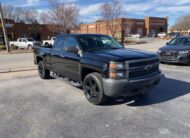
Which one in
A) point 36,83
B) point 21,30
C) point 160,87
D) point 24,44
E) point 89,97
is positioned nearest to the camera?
point 89,97

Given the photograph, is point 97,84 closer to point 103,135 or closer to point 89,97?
point 89,97

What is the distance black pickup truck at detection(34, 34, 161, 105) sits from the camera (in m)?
4.90

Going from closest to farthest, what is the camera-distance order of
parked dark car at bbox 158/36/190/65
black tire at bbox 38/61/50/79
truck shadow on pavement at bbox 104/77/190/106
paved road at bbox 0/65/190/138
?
paved road at bbox 0/65/190/138, truck shadow on pavement at bbox 104/77/190/106, black tire at bbox 38/61/50/79, parked dark car at bbox 158/36/190/65

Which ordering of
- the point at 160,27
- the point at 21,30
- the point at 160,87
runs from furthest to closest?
the point at 160,27 < the point at 21,30 < the point at 160,87

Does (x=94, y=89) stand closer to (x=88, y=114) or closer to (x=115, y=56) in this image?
(x=88, y=114)

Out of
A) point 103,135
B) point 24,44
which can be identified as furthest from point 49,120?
point 24,44

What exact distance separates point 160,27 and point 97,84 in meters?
81.7

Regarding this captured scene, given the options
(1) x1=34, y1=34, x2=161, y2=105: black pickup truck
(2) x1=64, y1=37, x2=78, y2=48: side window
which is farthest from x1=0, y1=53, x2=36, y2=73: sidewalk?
(2) x1=64, y1=37, x2=78, y2=48: side window

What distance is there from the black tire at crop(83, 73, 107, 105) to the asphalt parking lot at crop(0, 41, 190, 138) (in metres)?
0.16

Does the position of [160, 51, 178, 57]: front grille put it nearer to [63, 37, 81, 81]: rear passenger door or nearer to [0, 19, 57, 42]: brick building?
[63, 37, 81, 81]: rear passenger door

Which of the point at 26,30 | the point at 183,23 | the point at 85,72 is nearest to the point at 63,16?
the point at 26,30

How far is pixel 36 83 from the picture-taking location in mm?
8219

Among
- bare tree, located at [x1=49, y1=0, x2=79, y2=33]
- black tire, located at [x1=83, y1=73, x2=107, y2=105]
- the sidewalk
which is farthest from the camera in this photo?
bare tree, located at [x1=49, y1=0, x2=79, y2=33]

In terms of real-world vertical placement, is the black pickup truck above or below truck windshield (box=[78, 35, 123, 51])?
below
